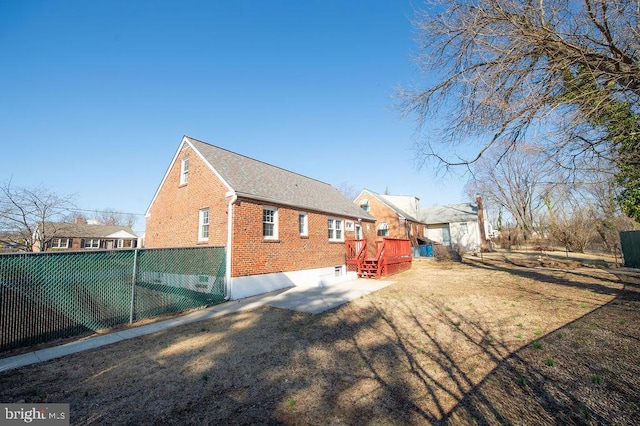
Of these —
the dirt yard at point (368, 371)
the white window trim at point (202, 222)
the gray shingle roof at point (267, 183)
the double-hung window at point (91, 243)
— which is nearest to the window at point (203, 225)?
the white window trim at point (202, 222)

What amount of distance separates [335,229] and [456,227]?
25476 millimetres

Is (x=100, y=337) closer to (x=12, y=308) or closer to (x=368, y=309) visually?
(x=12, y=308)

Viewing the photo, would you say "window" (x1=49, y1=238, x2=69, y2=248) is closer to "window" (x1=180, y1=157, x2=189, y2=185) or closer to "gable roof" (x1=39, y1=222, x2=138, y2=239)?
"gable roof" (x1=39, y1=222, x2=138, y2=239)

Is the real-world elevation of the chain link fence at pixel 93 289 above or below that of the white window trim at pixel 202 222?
below

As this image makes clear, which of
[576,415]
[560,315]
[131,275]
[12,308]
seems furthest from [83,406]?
[560,315]

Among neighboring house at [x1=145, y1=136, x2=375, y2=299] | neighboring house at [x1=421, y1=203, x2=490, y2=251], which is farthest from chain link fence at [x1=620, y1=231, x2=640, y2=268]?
neighboring house at [x1=421, y1=203, x2=490, y2=251]

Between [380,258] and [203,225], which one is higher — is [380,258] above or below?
below

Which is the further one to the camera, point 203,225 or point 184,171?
point 184,171

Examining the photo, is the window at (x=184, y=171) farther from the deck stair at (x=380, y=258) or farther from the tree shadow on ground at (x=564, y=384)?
the tree shadow on ground at (x=564, y=384)

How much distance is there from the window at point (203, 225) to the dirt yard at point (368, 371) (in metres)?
5.68

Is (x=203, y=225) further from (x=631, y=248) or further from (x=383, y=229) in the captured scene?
(x=631, y=248)

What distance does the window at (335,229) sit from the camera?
645 inches

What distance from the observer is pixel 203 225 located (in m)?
12.5

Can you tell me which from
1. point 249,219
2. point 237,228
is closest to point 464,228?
point 249,219
